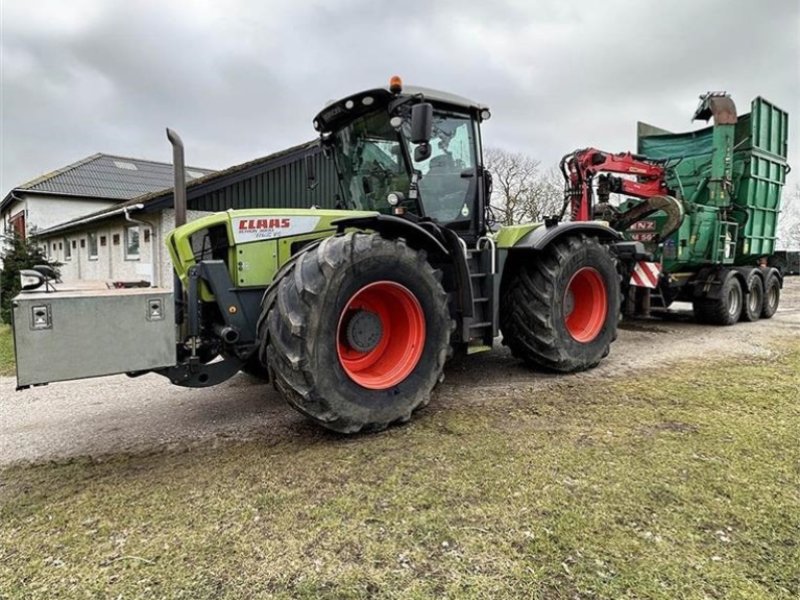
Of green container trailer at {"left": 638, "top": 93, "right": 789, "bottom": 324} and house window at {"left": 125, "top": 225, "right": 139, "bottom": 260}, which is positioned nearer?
green container trailer at {"left": 638, "top": 93, "right": 789, "bottom": 324}

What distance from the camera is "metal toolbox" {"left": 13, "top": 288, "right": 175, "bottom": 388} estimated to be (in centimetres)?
256

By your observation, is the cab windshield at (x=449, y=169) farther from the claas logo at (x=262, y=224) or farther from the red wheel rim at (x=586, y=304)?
the red wheel rim at (x=586, y=304)

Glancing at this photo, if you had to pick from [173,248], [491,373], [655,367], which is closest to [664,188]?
[655,367]

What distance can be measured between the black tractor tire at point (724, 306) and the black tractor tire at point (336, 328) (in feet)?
22.6

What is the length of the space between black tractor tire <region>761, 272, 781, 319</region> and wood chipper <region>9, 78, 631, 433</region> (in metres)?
6.30

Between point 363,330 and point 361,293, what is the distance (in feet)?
0.86

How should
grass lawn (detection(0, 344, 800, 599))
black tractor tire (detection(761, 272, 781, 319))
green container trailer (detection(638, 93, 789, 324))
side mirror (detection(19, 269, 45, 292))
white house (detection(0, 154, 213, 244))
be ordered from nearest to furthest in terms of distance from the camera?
grass lawn (detection(0, 344, 800, 599)) < side mirror (detection(19, 269, 45, 292)) < green container trailer (detection(638, 93, 789, 324)) < black tractor tire (detection(761, 272, 781, 319)) < white house (detection(0, 154, 213, 244))

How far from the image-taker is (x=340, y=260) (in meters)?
3.26

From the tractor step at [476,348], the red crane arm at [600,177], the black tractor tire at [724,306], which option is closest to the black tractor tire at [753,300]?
the black tractor tire at [724,306]

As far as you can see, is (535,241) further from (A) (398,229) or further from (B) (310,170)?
(B) (310,170)

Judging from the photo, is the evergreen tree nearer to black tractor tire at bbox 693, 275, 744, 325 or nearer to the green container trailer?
the green container trailer

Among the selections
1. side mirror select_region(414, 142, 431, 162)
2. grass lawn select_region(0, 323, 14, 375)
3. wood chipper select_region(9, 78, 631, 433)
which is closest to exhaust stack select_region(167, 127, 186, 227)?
wood chipper select_region(9, 78, 631, 433)

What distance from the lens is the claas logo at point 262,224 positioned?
3580 millimetres

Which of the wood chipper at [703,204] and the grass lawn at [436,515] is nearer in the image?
the grass lawn at [436,515]
